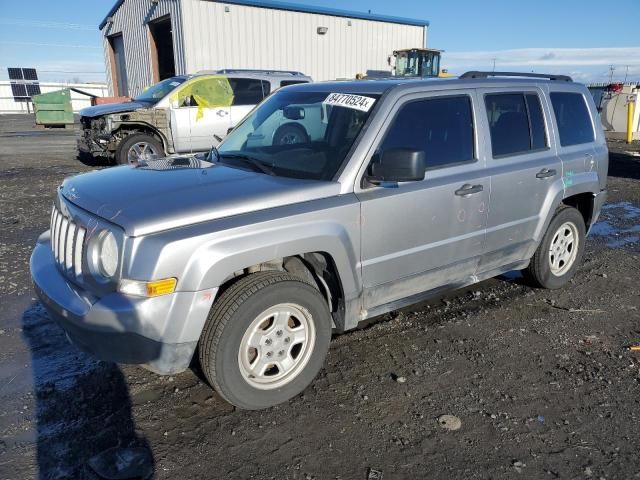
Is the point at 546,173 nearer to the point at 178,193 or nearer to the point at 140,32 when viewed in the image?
the point at 178,193

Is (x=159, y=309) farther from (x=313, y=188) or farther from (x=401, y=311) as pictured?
(x=401, y=311)

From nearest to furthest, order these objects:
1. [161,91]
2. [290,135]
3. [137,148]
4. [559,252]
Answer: [290,135], [559,252], [137,148], [161,91]

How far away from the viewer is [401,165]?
3021 mm

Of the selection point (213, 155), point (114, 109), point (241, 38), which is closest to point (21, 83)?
point (241, 38)

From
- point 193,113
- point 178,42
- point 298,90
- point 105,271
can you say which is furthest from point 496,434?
point 178,42

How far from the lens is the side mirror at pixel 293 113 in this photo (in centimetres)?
387

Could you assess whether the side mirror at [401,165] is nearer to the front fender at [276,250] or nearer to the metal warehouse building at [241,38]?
the front fender at [276,250]

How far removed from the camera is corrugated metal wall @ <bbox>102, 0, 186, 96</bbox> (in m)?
19.6

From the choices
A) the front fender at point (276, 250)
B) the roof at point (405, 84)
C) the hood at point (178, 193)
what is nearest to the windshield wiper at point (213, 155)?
the hood at point (178, 193)

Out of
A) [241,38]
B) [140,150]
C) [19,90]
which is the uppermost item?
[241,38]

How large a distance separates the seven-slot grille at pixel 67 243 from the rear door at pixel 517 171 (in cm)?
287

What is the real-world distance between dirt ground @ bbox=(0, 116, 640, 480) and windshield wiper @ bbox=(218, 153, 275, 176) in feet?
4.61

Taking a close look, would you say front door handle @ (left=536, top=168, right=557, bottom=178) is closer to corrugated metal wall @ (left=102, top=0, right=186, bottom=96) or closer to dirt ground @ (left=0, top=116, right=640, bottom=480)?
dirt ground @ (left=0, top=116, right=640, bottom=480)

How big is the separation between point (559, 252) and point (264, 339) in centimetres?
327
